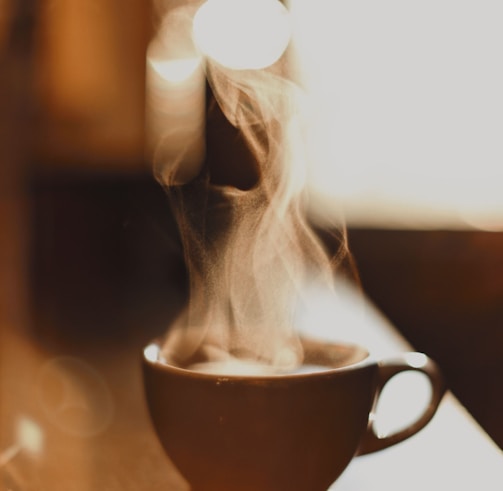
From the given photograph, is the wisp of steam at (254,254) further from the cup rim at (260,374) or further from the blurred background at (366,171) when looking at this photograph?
the blurred background at (366,171)

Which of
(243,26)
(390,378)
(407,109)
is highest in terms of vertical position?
(390,378)

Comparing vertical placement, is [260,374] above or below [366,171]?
above

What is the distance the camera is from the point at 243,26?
8.03 ft

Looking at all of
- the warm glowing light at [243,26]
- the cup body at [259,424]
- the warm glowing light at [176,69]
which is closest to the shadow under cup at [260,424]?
the cup body at [259,424]

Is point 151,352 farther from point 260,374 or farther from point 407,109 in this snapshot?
point 407,109

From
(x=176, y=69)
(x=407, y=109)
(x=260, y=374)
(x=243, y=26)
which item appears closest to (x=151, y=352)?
(x=260, y=374)

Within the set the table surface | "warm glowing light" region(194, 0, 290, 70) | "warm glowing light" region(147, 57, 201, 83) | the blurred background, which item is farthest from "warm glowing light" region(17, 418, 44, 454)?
"warm glowing light" region(147, 57, 201, 83)

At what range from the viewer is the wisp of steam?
40cm

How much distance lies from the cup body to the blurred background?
2.18ft

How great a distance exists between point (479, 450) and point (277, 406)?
0.18 meters

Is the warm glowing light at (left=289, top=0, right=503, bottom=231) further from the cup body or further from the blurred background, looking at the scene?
the cup body

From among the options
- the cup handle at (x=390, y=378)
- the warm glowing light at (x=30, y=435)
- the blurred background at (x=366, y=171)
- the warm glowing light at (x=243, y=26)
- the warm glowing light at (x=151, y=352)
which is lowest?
the blurred background at (x=366, y=171)

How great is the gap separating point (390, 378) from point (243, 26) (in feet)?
7.32

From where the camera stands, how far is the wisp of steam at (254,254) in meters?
0.40
